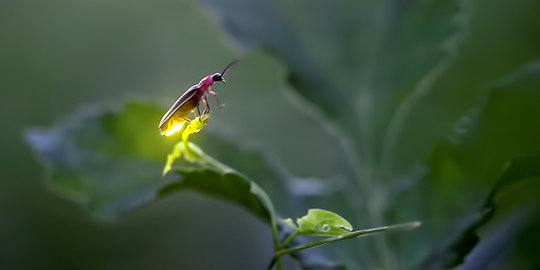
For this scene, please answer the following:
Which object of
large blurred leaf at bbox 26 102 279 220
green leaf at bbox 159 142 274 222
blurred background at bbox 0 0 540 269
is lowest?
green leaf at bbox 159 142 274 222

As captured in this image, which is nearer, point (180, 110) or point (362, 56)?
point (180, 110)

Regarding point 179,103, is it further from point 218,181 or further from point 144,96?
point 144,96

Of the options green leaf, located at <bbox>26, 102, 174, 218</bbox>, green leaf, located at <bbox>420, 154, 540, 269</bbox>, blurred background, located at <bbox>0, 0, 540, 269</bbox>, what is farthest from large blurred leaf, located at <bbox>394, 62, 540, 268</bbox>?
blurred background, located at <bbox>0, 0, 540, 269</bbox>

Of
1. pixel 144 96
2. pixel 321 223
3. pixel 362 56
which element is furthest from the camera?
pixel 144 96

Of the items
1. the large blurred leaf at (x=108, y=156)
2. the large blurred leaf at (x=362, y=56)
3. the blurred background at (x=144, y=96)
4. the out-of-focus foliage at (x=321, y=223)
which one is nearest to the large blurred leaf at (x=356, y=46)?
the large blurred leaf at (x=362, y=56)

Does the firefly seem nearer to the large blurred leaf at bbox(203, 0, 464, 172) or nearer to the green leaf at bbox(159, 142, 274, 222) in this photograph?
the green leaf at bbox(159, 142, 274, 222)

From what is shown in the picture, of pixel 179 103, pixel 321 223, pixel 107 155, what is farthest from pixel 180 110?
pixel 107 155

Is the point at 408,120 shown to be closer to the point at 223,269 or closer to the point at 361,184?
the point at 361,184
